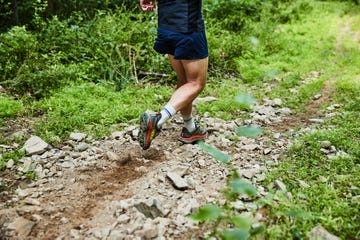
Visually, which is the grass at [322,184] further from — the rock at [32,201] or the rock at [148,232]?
the rock at [32,201]

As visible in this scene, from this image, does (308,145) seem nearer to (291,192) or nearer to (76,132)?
(291,192)

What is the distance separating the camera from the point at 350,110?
16.8ft

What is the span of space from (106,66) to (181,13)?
9.25 ft

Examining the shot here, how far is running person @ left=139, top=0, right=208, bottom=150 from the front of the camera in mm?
3404

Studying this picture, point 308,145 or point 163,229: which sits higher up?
point 163,229

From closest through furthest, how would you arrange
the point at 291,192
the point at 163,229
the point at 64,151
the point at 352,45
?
the point at 163,229
the point at 291,192
the point at 64,151
the point at 352,45

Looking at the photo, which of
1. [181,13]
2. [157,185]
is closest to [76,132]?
[157,185]

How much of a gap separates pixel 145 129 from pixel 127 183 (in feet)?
1.66

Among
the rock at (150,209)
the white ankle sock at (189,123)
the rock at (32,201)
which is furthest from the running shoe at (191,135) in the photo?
the rock at (32,201)

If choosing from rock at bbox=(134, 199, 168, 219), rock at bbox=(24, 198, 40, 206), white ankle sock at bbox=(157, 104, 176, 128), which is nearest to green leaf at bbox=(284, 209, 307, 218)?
rock at bbox=(134, 199, 168, 219)

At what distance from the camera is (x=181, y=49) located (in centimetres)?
347

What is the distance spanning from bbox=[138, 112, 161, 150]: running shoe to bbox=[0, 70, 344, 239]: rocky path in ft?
0.87

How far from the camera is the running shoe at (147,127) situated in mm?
3524

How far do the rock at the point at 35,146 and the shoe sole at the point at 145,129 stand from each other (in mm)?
1024
